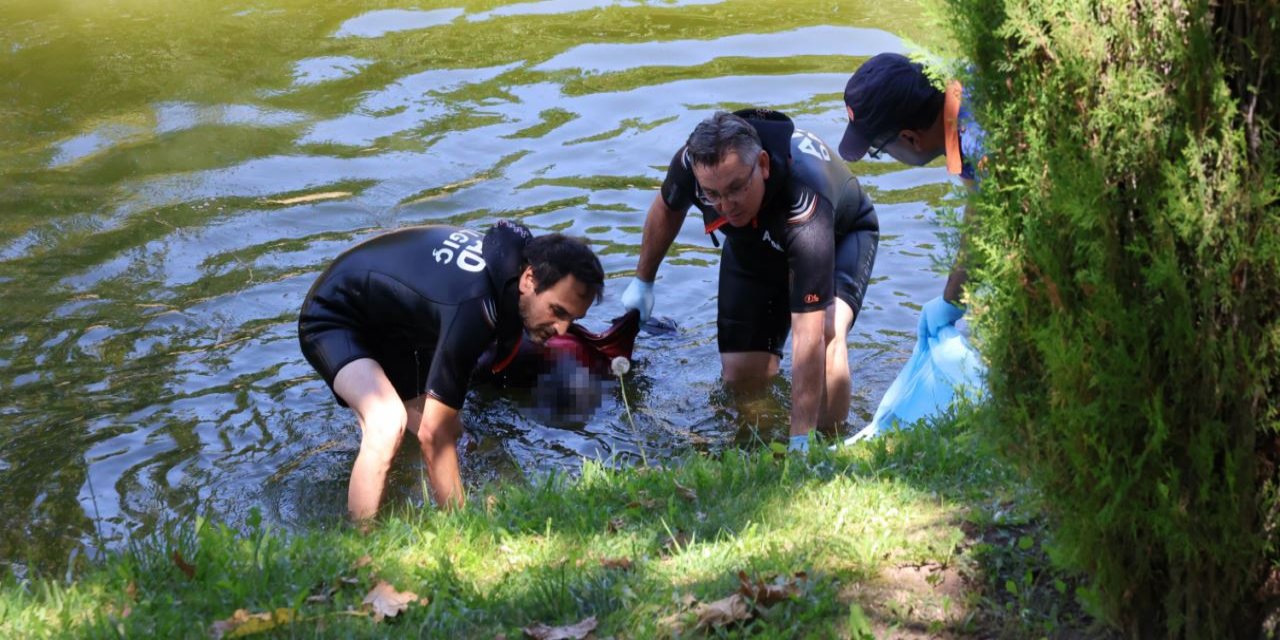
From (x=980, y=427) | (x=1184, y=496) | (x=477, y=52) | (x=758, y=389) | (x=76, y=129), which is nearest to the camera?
(x=1184, y=496)

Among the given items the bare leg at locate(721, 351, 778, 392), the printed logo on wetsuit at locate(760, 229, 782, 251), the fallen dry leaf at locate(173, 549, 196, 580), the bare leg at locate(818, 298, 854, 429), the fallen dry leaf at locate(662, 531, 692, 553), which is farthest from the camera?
the bare leg at locate(721, 351, 778, 392)

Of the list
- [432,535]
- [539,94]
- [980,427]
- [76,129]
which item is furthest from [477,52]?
[980,427]

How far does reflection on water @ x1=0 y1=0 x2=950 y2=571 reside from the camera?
6414mm

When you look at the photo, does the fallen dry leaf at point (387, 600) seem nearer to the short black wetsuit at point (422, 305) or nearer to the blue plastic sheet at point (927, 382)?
the short black wetsuit at point (422, 305)

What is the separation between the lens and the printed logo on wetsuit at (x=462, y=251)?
5496mm

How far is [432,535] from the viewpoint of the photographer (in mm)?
4180

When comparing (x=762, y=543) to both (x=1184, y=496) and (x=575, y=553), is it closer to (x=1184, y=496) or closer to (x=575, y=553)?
(x=575, y=553)

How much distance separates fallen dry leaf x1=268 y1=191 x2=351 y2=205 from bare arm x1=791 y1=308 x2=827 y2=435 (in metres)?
4.61

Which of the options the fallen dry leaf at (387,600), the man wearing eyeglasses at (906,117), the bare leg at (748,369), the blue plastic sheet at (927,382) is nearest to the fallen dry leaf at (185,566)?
the fallen dry leaf at (387,600)

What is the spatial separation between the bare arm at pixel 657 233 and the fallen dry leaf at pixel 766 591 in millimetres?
3604

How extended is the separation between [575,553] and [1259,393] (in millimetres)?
2077

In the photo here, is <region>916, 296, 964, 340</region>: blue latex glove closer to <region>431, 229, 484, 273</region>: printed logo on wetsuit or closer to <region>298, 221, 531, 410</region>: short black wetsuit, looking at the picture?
<region>298, 221, 531, 410</region>: short black wetsuit

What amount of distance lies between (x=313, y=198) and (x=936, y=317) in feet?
17.0

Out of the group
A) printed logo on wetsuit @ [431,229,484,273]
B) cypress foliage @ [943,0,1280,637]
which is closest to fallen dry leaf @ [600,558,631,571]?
cypress foliage @ [943,0,1280,637]
